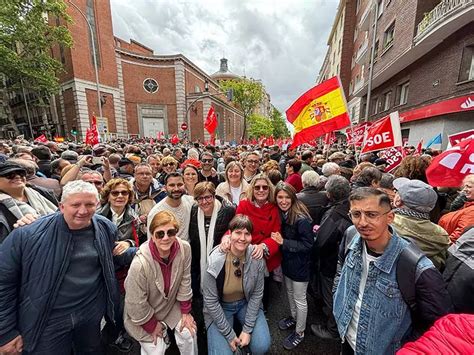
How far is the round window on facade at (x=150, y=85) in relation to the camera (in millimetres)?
32000

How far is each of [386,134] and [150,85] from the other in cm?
3418

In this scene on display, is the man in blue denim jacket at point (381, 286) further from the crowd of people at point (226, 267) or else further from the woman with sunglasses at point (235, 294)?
the woman with sunglasses at point (235, 294)

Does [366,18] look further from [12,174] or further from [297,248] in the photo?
[12,174]

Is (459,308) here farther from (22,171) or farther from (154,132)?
(154,132)

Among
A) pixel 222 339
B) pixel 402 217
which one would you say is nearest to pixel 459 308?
pixel 402 217

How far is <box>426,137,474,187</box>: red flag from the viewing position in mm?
2840

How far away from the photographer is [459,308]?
157 centimetres

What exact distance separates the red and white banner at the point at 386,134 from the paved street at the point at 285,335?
3.26 metres

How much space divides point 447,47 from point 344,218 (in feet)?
40.6

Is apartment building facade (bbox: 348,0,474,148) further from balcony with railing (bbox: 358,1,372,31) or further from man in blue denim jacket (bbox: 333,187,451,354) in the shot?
man in blue denim jacket (bbox: 333,187,451,354)

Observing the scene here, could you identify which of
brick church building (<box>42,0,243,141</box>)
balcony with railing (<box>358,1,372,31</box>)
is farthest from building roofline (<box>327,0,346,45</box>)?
brick church building (<box>42,0,243,141</box>)

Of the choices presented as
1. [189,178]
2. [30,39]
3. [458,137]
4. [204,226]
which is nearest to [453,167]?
[458,137]

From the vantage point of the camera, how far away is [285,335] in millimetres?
2908

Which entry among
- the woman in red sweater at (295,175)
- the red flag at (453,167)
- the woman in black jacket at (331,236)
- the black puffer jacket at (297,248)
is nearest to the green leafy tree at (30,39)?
the woman in red sweater at (295,175)
